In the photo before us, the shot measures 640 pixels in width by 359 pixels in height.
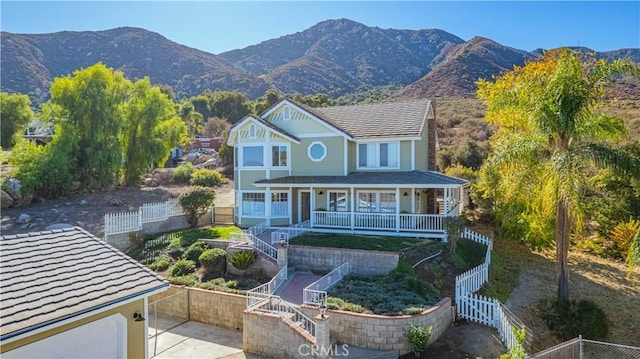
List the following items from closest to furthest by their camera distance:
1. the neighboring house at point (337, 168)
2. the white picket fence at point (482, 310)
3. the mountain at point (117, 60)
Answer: the white picket fence at point (482, 310), the neighboring house at point (337, 168), the mountain at point (117, 60)

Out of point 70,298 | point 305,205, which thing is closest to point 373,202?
point 305,205

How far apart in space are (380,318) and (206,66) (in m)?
125

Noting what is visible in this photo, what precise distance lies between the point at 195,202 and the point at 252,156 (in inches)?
180

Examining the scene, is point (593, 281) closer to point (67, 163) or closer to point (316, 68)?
point (67, 163)

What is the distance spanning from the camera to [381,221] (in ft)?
68.0

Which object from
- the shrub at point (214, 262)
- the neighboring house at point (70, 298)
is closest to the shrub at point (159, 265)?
the shrub at point (214, 262)

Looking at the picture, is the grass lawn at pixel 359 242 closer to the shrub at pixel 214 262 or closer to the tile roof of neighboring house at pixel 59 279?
the shrub at pixel 214 262

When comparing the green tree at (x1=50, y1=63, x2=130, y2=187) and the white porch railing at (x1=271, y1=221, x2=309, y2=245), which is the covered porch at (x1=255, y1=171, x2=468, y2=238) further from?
the green tree at (x1=50, y1=63, x2=130, y2=187)

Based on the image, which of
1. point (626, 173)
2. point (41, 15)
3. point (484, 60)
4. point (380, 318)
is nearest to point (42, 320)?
point (380, 318)

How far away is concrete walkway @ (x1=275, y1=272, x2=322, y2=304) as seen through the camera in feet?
48.4

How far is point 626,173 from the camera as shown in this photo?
45.5 feet

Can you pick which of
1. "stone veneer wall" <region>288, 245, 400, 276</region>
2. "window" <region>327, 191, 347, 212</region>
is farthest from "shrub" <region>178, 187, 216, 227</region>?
"stone veneer wall" <region>288, 245, 400, 276</region>

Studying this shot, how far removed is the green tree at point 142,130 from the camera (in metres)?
34.3

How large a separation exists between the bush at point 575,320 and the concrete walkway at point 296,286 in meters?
9.43
